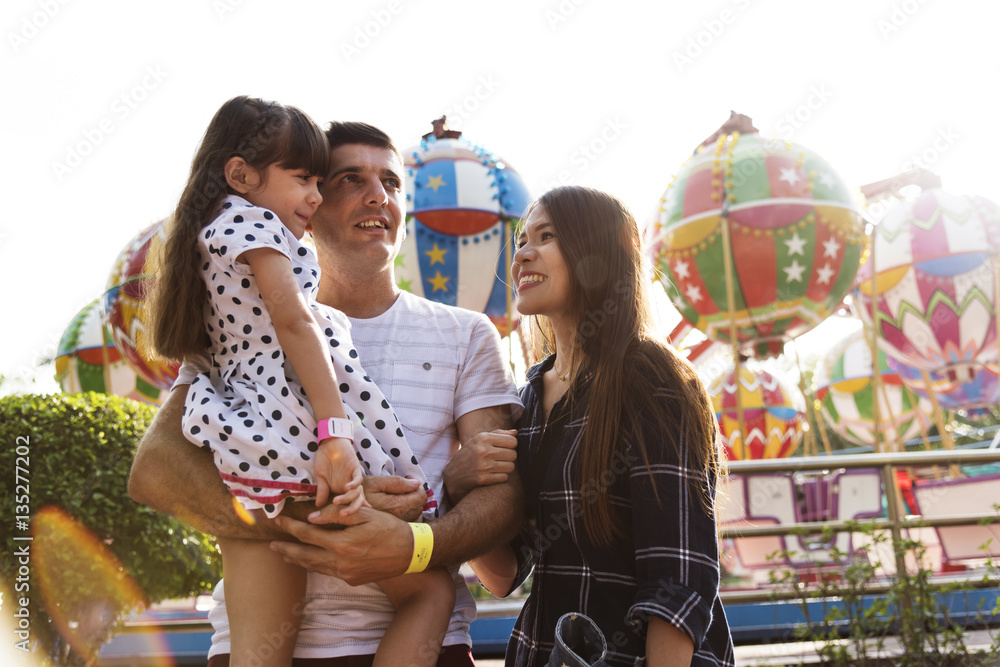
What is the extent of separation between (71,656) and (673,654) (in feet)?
15.6

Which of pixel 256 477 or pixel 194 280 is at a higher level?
pixel 194 280

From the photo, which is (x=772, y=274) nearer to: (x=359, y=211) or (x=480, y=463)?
(x=359, y=211)

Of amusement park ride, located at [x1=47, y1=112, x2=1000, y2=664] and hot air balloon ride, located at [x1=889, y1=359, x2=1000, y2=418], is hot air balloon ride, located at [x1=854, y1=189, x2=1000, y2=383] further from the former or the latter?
hot air balloon ride, located at [x1=889, y1=359, x2=1000, y2=418]

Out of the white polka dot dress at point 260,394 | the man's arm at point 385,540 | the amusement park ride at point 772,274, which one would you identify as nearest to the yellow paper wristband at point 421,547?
the man's arm at point 385,540

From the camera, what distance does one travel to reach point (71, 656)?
16.3 feet

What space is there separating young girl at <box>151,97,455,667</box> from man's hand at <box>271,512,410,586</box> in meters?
0.06

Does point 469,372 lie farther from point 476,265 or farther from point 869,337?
point 869,337

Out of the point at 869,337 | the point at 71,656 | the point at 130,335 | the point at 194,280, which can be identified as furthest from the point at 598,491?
the point at 869,337

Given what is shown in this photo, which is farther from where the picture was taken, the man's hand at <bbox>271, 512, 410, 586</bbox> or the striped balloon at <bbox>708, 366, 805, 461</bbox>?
the striped balloon at <bbox>708, 366, 805, 461</bbox>

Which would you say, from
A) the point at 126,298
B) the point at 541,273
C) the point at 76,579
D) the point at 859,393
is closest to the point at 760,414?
the point at 859,393

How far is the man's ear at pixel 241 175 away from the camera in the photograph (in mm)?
2191

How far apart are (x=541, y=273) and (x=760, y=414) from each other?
606 inches

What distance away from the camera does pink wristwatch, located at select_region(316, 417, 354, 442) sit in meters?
1.85

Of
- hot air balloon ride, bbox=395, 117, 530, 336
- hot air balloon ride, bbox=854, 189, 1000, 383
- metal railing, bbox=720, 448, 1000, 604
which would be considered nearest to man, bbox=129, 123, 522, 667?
metal railing, bbox=720, 448, 1000, 604
